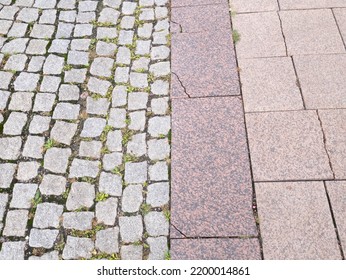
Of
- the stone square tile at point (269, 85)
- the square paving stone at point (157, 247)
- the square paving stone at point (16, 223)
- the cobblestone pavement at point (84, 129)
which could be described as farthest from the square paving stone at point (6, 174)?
the stone square tile at point (269, 85)

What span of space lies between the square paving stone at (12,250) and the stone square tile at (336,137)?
96.1 inches

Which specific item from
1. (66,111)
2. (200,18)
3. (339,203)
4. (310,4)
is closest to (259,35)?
(200,18)

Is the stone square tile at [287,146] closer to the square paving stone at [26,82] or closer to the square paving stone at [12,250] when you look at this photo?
the square paving stone at [12,250]

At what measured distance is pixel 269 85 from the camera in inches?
146

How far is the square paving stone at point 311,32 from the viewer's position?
13.1 ft

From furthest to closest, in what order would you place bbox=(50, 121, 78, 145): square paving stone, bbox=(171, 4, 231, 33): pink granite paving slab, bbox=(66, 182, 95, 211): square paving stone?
bbox=(171, 4, 231, 33): pink granite paving slab
bbox=(50, 121, 78, 145): square paving stone
bbox=(66, 182, 95, 211): square paving stone

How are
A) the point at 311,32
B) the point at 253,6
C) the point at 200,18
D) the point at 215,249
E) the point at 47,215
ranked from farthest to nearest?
1. the point at 253,6
2. the point at 200,18
3. the point at 311,32
4. the point at 47,215
5. the point at 215,249

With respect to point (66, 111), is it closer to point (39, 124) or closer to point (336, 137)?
point (39, 124)

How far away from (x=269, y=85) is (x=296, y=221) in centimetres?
140

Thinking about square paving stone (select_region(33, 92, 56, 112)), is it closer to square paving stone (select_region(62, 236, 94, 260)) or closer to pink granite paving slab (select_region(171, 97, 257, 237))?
pink granite paving slab (select_region(171, 97, 257, 237))

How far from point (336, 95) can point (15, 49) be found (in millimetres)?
3261

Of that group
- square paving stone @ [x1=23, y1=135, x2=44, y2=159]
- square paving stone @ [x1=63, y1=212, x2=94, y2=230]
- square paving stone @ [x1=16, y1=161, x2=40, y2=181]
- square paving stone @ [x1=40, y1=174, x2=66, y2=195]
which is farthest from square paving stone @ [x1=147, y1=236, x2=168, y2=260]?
square paving stone @ [x1=23, y1=135, x2=44, y2=159]

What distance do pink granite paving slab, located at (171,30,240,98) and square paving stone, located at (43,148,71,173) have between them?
3.69ft

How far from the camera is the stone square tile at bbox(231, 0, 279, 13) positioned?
4.48 m
